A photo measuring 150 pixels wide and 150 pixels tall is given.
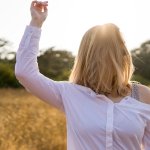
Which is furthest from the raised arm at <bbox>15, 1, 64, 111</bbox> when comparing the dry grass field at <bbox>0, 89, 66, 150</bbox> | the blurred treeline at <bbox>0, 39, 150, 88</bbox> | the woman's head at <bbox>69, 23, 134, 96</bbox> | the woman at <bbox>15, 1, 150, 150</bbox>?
the blurred treeline at <bbox>0, 39, 150, 88</bbox>

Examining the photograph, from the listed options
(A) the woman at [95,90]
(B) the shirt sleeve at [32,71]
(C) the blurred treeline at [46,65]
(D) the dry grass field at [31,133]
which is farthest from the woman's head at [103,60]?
(C) the blurred treeline at [46,65]

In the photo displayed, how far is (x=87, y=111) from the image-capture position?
7.84 ft

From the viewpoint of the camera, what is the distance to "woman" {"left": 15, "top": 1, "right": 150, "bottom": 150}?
2354mm

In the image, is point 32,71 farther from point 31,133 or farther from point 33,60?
point 31,133

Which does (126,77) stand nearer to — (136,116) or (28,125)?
(136,116)

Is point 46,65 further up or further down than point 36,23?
further down

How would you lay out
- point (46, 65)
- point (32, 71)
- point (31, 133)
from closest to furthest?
point (32, 71), point (31, 133), point (46, 65)

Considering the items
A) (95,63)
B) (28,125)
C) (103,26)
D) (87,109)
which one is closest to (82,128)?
(87,109)

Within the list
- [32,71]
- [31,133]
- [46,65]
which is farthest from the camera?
[46,65]

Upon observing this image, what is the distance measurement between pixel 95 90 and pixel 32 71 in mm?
253

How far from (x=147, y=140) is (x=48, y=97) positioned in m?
0.41

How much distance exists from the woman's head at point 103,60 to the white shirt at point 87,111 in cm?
5

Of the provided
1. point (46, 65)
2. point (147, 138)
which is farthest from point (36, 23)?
point (46, 65)

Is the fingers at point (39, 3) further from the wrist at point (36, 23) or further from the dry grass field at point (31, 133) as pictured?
the dry grass field at point (31, 133)
